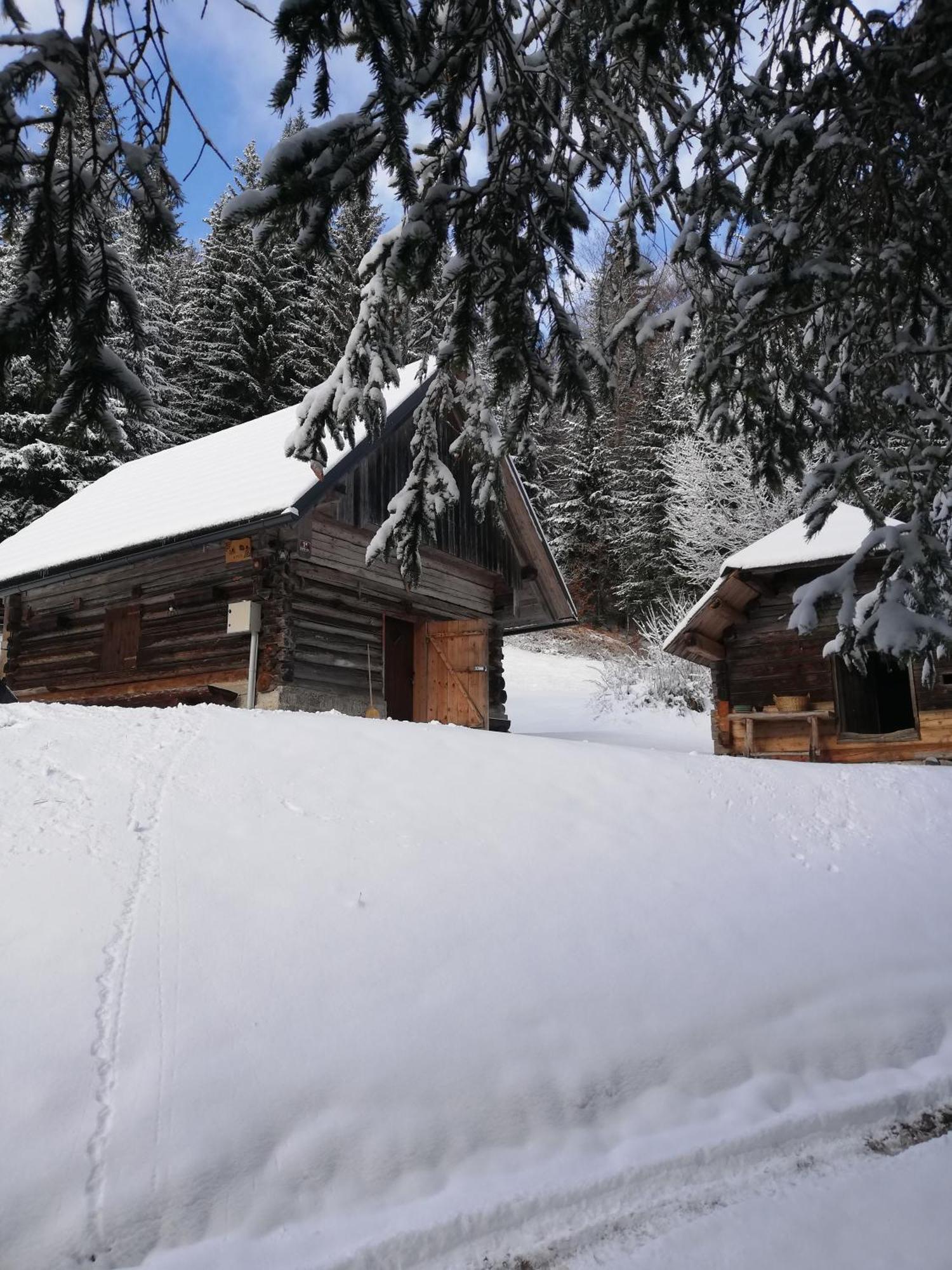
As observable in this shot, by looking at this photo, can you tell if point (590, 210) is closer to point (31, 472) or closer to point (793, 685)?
Result: point (793, 685)

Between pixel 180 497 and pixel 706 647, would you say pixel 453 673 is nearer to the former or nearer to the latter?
pixel 706 647

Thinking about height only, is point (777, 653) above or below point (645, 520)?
below

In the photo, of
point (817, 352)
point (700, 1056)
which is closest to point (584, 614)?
point (817, 352)

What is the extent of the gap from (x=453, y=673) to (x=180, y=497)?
5011mm

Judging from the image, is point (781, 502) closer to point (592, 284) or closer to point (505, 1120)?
point (592, 284)

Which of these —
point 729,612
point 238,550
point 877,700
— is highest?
point 238,550

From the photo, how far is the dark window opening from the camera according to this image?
1554 cm

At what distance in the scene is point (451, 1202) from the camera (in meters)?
2.40

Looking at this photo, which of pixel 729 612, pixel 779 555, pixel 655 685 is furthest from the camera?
pixel 655 685

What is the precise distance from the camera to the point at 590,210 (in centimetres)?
378

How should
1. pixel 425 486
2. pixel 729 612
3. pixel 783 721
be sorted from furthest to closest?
pixel 729 612
pixel 783 721
pixel 425 486

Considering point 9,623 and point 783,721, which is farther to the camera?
point 9,623

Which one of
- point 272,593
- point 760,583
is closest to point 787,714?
point 760,583

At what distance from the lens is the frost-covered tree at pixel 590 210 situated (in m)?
2.52
